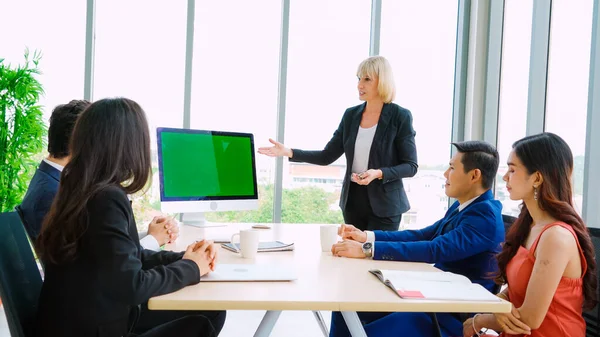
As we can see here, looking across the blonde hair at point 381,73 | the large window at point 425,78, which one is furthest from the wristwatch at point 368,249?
the large window at point 425,78

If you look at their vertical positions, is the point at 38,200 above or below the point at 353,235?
above

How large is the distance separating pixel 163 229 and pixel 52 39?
10.9 ft

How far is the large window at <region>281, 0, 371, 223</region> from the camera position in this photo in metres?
4.62

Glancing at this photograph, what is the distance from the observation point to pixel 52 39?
14.8 feet

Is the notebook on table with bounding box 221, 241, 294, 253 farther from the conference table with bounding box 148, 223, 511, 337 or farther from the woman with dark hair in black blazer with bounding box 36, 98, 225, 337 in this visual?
the woman with dark hair in black blazer with bounding box 36, 98, 225, 337

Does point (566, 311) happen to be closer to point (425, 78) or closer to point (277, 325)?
point (277, 325)

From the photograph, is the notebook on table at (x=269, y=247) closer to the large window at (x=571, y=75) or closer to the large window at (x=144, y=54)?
the large window at (x=571, y=75)

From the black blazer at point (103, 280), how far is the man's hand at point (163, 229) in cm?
62

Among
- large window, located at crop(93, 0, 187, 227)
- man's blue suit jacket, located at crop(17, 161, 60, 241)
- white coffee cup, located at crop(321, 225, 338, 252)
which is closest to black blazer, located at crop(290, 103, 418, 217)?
white coffee cup, located at crop(321, 225, 338, 252)

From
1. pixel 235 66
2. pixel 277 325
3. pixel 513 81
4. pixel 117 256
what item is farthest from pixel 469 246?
pixel 235 66

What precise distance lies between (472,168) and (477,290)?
2.26ft

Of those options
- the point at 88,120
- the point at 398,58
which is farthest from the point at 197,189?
the point at 398,58

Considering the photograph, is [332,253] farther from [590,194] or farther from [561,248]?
[590,194]

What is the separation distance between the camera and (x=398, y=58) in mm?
4707
